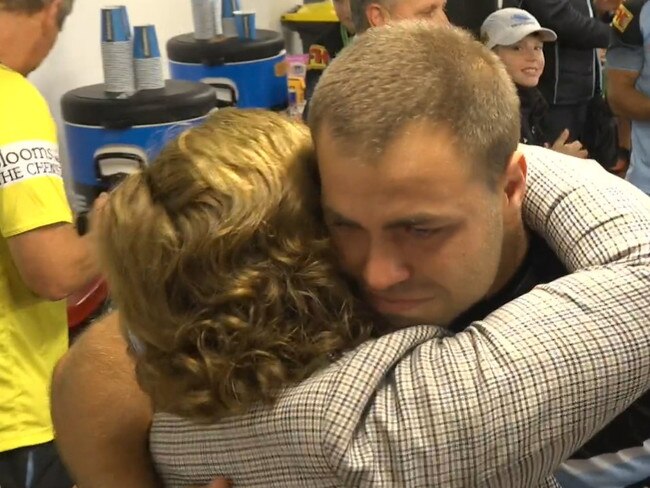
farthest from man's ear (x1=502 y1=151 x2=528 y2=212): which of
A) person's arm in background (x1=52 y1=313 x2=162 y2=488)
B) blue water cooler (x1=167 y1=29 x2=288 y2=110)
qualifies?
blue water cooler (x1=167 y1=29 x2=288 y2=110)

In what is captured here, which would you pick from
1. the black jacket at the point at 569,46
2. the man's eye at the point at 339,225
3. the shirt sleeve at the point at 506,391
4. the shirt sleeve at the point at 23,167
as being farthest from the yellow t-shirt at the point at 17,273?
the black jacket at the point at 569,46

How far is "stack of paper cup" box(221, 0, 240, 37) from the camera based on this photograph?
2.65m

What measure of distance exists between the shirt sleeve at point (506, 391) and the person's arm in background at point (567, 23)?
2317 mm

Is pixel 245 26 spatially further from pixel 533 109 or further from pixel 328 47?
pixel 533 109

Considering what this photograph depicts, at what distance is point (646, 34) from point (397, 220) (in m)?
1.80

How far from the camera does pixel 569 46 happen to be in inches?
126

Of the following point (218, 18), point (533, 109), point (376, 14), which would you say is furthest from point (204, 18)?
point (533, 109)

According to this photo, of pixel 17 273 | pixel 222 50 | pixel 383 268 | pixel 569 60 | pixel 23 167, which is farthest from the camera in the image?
pixel 569 60

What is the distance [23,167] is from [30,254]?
0.15 m

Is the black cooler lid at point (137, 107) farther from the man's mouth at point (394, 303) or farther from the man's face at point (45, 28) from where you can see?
the man's mouth at point (394, 303)

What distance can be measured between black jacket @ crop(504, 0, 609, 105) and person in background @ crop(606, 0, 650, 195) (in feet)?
1.71

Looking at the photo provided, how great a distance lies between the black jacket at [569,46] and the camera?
10.2 ft

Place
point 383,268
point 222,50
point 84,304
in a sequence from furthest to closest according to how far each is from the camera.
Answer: point 222,50, point 84,304, point 383,268

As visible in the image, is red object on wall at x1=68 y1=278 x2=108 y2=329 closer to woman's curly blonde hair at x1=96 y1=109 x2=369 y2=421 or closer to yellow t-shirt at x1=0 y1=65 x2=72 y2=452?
yellow t-shirt at x1=0 y1=65 x2=72 y2=452
